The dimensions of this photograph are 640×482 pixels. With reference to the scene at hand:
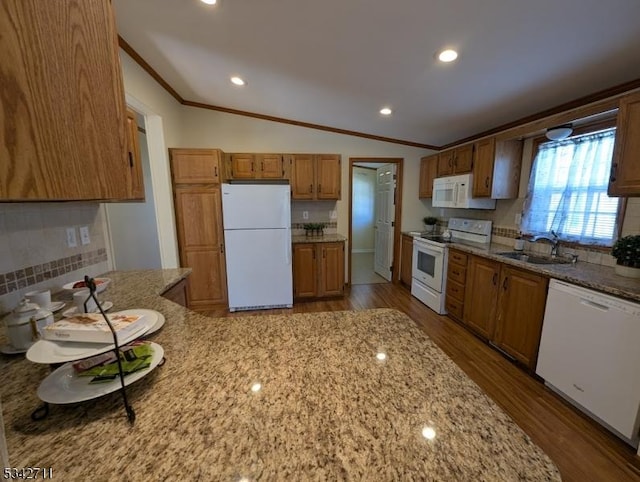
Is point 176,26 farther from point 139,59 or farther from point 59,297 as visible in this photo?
point 59,297

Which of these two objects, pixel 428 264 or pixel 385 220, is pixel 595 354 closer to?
pixel 428 264

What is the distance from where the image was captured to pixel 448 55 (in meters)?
1.73

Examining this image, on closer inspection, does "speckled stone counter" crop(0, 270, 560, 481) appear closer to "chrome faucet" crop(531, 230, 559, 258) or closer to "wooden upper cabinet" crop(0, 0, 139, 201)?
"wooden upper cabinet" crop(0, 0, 139, 201)

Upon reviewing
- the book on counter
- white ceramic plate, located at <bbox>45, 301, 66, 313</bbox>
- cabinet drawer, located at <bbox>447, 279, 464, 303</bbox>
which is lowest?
cabinet drawer, located at <bbox>447, 279, 464, 303</bbox>

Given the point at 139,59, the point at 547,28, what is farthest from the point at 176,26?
the point at 547,28

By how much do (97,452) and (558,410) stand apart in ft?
8.53

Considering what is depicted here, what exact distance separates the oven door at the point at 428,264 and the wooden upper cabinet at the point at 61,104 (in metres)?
3.19

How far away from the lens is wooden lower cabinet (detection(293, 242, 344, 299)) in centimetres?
352

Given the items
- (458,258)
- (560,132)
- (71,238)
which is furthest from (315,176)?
(71,238)

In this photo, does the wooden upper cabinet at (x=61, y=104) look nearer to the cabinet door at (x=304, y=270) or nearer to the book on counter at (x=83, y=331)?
the book on counter at (x=83, y=331)

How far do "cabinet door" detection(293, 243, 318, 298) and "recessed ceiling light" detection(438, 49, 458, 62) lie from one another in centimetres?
239

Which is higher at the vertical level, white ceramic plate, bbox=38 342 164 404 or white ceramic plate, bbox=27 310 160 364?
white ceramic plate, bbox=27 310 160 364

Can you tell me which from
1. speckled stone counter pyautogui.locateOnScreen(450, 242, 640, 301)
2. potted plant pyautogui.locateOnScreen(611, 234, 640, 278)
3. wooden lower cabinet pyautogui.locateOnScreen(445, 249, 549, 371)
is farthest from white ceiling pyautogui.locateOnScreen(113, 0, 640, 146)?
wooden lower cabinet pyautogui.locateOnScreen(445, 249, 549, 371)

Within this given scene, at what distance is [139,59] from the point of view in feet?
7.79
